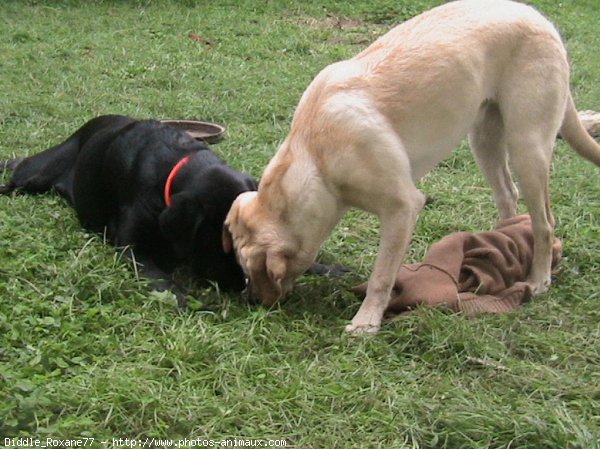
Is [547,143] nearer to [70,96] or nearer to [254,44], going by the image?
[70,96]

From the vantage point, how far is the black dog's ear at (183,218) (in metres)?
4.74

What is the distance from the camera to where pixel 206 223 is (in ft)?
15.6

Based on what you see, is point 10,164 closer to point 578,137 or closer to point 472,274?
point 472,274

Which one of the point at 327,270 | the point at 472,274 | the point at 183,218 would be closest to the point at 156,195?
the point at 183,218

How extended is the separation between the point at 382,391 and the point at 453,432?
0.39 metres

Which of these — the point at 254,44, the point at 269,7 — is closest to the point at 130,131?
the point at 254,44

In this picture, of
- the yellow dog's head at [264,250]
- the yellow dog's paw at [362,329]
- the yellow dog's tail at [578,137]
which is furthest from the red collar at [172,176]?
the yellow dog's tail at [578,137]

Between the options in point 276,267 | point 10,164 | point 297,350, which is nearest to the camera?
point 297,350

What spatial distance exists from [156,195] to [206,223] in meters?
0.43

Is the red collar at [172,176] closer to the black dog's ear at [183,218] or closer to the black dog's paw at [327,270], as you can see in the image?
the black dog's ear at [183,218]

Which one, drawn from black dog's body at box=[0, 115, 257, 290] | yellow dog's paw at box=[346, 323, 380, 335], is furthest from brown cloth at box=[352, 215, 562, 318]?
black dog's body at box=[0, 115, 257, 290]

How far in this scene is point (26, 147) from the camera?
7.00 meters

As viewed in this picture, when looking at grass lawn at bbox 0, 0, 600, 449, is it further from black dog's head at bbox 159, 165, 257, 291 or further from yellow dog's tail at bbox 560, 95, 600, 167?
yellow dog's tail at bbox 560, 95, 600, 167

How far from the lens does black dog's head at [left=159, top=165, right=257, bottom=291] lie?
15.6 feet
